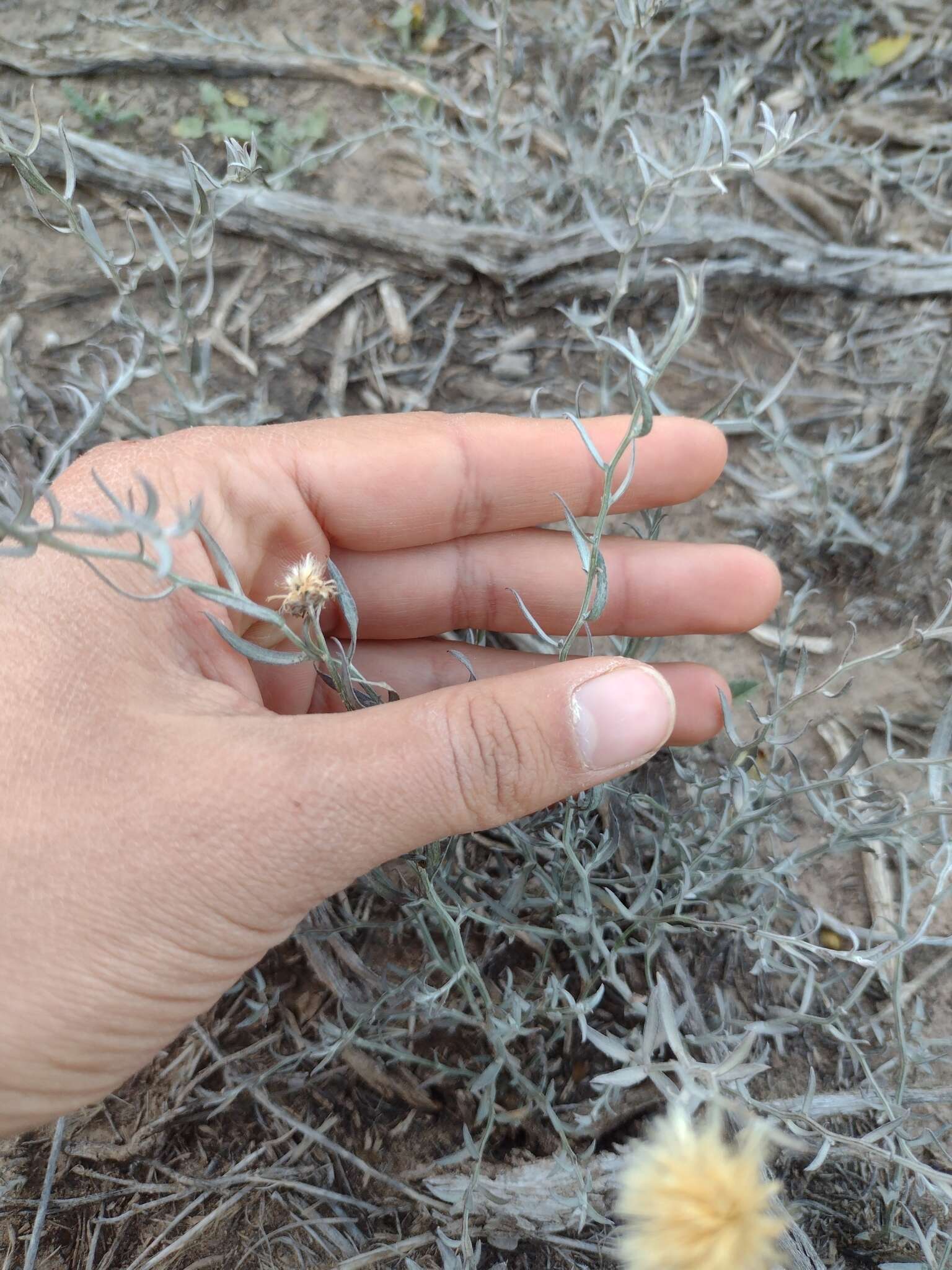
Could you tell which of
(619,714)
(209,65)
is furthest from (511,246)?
(619,714)

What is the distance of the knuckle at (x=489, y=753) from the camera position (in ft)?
4.06

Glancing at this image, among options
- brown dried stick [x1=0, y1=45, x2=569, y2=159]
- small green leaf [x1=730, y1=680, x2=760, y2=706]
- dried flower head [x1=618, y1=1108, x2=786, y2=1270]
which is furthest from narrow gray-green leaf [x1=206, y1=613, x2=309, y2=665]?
brown dried stick [x1=0, y1=45, x2=569, y2=159]

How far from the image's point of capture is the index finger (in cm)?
186

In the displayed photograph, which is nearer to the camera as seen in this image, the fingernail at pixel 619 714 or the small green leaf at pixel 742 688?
the fingernail at pixel 619 714

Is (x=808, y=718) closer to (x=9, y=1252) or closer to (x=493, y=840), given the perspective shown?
(x=493, y=840)

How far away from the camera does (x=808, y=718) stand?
2160 mm

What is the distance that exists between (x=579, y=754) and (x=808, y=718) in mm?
1078

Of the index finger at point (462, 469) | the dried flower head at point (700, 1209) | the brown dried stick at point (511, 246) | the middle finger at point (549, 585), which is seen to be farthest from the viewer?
the brown dried stick at point (511, 246)

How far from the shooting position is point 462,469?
1.94 m

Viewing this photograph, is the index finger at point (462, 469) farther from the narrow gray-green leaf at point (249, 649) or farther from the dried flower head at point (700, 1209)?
the dried flower head at point (700, 1209)

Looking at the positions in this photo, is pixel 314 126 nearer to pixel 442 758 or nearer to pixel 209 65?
pixel 209 65

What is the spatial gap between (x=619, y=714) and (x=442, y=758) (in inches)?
10.4

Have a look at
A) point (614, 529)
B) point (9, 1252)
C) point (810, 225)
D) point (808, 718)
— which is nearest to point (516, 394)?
point (614, 529)

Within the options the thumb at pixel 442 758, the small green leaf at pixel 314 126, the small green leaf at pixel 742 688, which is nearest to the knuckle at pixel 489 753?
the thumb at pixel 442 758
